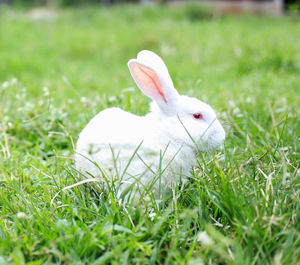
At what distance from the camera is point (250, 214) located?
1789 mm

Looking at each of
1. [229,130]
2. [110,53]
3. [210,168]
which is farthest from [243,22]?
[210,168]

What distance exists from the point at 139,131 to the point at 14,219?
74 centimetres

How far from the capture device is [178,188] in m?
2.21

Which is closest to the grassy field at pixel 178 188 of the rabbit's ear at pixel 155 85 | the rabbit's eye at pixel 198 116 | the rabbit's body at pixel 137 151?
the rabbit's body at pixel 137 151

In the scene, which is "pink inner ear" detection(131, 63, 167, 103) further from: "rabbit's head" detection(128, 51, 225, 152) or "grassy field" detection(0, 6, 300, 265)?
"grassy field" detection(0, 6, 300, 265)

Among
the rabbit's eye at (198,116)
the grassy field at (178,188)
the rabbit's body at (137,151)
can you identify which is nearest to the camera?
the grassy field at (178,188)

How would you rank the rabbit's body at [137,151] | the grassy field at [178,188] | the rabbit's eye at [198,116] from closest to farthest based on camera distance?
the grassy field at [178,188] → the rabbit's body at [137,151] → the rabbit's eye at [198,116]

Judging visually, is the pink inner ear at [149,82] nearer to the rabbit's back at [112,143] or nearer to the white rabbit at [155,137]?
the white rabbit at [155,137]

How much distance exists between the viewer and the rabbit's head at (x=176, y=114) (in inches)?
85.6

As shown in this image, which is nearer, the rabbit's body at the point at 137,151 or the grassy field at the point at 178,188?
the grassy field at the point at 178,188

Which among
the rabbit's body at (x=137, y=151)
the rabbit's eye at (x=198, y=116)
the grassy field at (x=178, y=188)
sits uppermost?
the rabbit's eye at (x=198, y=116)

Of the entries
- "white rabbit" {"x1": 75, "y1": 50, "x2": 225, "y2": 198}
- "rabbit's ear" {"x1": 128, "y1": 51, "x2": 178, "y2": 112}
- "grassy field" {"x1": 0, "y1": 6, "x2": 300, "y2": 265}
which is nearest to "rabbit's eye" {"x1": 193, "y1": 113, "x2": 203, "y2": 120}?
"white rabbit" {"x1": 75, "y1": 50, "x2": 225, "y2": 198}

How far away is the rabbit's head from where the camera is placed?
217cm

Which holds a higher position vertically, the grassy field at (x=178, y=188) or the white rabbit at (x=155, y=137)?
the white rabbit at (x=155, y=137)
